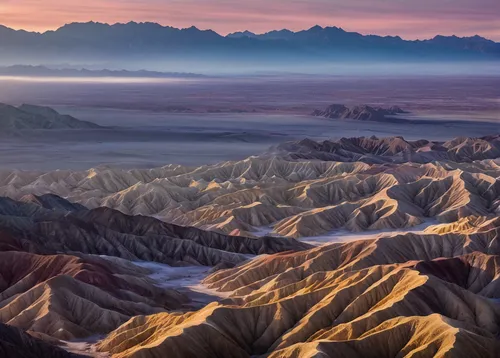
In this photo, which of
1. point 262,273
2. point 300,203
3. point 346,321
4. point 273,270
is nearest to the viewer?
point 346,321

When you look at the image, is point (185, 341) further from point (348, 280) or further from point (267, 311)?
point (348, 280)

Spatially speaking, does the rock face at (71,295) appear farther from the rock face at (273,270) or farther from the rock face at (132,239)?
the rock face at (132,239)

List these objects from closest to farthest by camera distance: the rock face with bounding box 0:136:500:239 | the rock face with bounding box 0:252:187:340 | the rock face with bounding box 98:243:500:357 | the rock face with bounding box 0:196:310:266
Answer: the rock face with bounding box 98:243:500:357
the rock face with bounding box 0:252:187:340
the rock face with bounding box 0:196:310:266
the rock face with bounding box 0:136:500:239

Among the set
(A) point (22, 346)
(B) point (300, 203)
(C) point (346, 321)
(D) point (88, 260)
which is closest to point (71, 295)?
(D) point (88, 260)

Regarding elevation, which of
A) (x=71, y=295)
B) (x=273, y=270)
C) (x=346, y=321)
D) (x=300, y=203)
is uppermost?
(x=346, y=321)

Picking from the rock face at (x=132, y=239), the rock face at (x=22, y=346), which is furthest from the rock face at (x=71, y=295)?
the rock face at (x=132, y=239)

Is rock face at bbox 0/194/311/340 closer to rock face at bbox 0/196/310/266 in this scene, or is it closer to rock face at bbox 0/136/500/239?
rock face at bbox 0/196/310/266

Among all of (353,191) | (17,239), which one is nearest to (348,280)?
(17,239)

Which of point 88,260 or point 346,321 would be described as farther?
point 88,260

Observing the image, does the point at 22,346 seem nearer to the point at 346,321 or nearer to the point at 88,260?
the point at 346,321

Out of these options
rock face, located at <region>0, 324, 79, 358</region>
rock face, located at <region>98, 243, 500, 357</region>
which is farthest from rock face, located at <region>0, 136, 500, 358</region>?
rock face, located at <region>0, 324, 79, 358</region>

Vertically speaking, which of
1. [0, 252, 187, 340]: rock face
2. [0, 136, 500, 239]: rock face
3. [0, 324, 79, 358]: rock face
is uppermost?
[0, 324, 79, 358]: rock face
